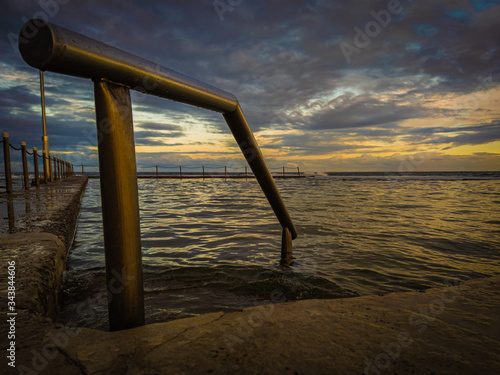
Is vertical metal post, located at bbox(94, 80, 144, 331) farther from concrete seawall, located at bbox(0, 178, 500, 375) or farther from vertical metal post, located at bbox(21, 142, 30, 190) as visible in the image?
vertical metal post, located at bbox(21, 142, 30, 190)

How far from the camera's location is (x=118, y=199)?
3.45 ft

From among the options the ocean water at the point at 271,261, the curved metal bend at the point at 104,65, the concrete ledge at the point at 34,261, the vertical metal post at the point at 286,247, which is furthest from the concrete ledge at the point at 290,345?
the vertical metal post at the point at 286,247

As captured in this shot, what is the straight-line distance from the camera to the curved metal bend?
2.84 ft

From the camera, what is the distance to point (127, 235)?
1.07m

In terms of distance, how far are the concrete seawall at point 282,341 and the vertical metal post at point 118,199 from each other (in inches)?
6.2

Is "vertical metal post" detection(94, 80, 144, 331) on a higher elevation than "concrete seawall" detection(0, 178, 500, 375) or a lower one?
higher

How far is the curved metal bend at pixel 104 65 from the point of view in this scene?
2.84 ft

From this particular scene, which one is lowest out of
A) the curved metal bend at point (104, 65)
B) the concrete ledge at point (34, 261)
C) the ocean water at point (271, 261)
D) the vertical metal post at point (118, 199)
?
the ocean water at point (271, 261)

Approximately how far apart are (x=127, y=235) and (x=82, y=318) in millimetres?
1201

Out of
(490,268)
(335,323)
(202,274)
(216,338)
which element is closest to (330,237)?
(490,268)

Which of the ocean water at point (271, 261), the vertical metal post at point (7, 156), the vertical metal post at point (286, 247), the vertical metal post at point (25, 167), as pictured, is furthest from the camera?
the vertical metal post at point (25, 167)

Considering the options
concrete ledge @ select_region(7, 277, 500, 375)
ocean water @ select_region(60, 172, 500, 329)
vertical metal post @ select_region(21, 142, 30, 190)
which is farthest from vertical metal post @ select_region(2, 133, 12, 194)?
concrete ledge @ select_region(7, 277, 500, 375)

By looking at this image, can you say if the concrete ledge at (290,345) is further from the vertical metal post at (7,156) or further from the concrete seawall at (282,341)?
the vertical metal post at (7,156)

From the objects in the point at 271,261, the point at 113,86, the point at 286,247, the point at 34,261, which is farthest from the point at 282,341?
the point at 271,261
